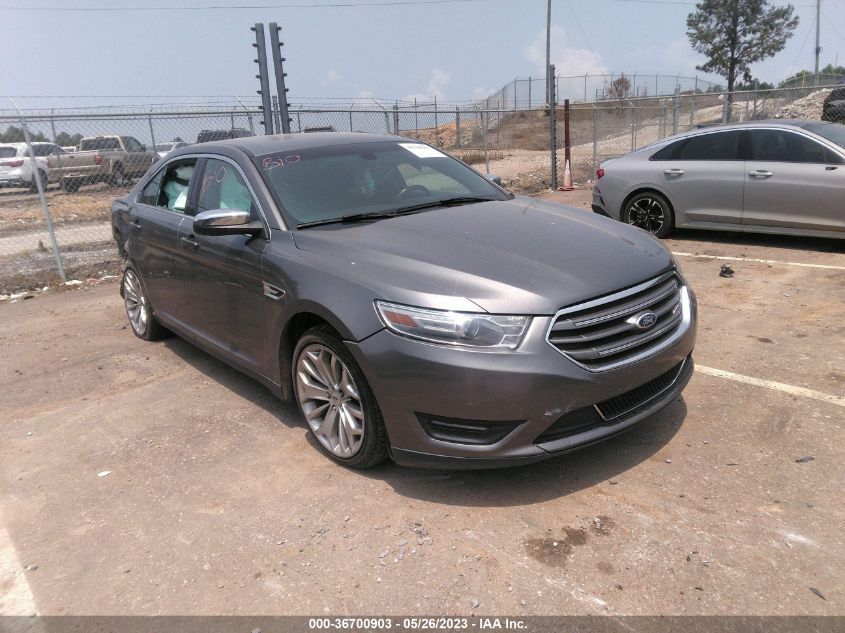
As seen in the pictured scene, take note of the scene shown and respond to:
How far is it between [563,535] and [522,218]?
1.87 metres

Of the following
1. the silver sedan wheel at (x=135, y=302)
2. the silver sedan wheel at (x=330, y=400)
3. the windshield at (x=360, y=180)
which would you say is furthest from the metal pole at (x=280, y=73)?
the silver sedan wheel at (x=330, y=400)

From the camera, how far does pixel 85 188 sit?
1117 cm

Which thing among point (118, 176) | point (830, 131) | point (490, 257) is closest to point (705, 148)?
point (830, 131)

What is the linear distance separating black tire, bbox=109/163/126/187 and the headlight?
9488 mm

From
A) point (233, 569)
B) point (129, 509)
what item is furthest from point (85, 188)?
point (233, 569)

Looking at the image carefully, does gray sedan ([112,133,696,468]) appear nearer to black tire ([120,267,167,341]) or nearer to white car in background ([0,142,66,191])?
black tire ([120,267,167,341])

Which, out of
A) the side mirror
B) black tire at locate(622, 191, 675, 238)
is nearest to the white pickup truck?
black tire at locate(622, 191, 675, 238)

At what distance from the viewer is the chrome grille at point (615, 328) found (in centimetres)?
288

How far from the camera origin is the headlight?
2.84 metres

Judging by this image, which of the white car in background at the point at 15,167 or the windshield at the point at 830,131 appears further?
the white car in background at the point at 15,167

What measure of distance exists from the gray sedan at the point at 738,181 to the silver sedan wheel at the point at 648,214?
13 millimetres

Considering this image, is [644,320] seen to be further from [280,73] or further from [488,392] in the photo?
[280,73]

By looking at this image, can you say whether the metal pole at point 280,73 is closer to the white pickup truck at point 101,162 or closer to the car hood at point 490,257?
the white pickup truck at point 101,162

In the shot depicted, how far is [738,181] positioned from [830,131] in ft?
3.58
